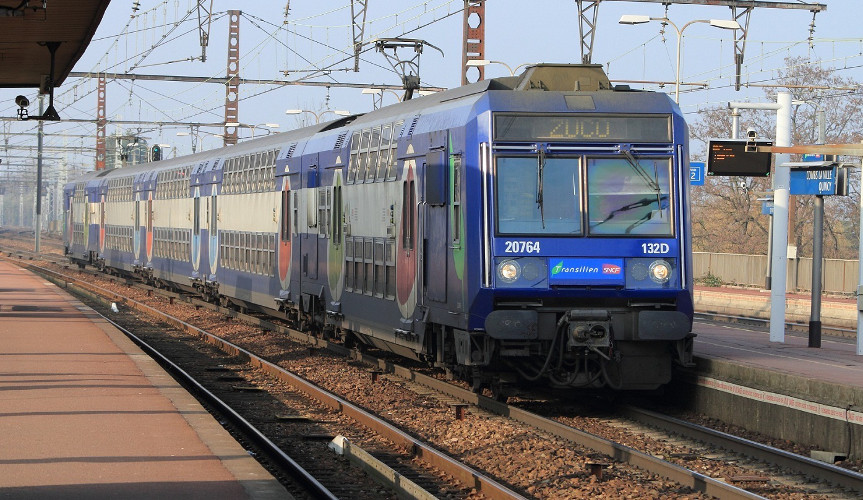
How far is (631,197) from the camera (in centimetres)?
1346

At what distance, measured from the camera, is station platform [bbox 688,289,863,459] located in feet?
38.8

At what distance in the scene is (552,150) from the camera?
13.4 m

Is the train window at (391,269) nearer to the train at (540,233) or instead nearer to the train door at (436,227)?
the train at (540,233)

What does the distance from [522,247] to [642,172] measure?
154 cm

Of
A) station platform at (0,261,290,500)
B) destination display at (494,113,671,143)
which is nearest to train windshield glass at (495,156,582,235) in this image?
destination display at (494,113,671,143)

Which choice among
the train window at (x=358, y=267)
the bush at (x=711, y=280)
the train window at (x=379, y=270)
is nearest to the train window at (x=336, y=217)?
the train window at (x=358, y=267)

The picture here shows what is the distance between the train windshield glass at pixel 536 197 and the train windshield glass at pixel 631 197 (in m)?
0.21

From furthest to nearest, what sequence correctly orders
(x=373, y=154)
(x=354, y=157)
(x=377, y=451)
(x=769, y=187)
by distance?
(x=769, y=187)
(x=354, y=157)
(x=373, y=154)
(x=377, y=451)

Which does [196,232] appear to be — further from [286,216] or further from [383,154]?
[383,154]

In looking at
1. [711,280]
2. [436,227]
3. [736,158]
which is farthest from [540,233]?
[711,280]

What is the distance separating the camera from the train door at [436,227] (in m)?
14.2

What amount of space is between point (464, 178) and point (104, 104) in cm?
5581

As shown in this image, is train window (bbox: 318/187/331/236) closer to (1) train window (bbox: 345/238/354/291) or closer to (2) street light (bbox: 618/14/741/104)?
(1) train window (bbox: 345/238/354/291)

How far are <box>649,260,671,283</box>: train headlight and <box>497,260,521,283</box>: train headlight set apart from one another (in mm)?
1445
